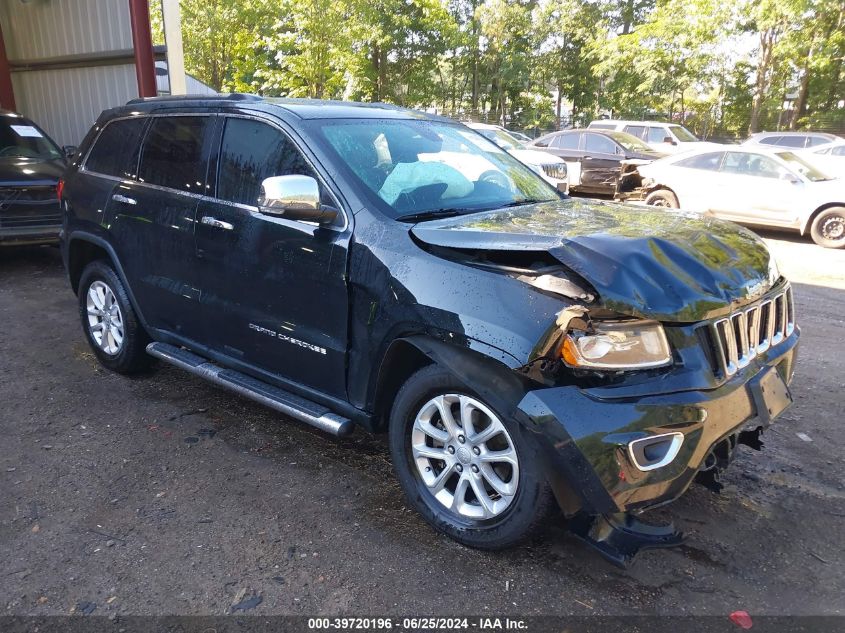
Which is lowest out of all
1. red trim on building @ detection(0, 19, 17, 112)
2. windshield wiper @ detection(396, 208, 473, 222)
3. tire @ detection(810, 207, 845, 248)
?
tire @ detection(810, 207, 845, 248)

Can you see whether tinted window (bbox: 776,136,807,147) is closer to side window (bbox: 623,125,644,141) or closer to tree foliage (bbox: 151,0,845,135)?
side window (bbox: 623,125,644,141)

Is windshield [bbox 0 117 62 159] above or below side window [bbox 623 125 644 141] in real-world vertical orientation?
below

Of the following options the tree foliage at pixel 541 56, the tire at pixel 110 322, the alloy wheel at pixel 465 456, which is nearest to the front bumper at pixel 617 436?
the alloy wheel at pixel 465 456

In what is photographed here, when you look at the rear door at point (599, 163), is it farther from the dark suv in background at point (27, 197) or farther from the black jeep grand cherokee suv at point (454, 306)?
the black jeep grand cherokee suv at point (454, 306)

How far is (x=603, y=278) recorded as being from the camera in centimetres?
242

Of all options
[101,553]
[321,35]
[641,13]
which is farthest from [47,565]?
[641,13]

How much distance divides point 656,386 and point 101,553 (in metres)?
2.44

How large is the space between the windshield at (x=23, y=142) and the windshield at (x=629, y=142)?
1147 centimetres

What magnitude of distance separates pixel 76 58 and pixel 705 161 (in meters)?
11.4

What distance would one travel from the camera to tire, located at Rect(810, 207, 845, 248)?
394 inches

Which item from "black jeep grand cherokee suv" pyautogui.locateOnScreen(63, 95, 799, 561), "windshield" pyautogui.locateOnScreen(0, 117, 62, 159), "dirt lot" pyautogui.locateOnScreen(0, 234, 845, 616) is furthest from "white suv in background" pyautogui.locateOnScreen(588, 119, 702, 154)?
"black jeep grand cherokee suv" pyautogui.locateOnScreen(63, 95, 799, 561)

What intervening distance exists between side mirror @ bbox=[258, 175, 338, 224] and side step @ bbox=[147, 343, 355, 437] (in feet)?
3.12

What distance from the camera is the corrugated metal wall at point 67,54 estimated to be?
11.3 meters

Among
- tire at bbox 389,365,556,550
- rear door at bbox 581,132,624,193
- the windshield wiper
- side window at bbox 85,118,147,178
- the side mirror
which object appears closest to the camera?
tire at bbox 389,365,556,550
